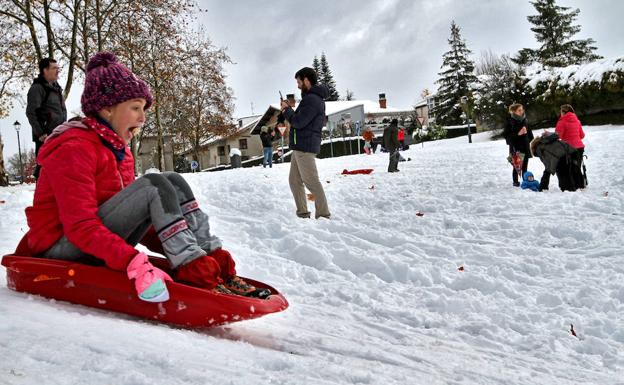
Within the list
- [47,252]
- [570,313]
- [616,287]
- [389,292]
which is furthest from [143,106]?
[616,287]

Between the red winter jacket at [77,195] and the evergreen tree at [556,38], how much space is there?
4788cm

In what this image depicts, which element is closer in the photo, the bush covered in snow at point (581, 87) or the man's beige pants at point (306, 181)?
the man's beige pants at point (306, 181)

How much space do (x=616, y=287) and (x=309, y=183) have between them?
3.69m

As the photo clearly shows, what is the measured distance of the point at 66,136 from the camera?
97.8 inches

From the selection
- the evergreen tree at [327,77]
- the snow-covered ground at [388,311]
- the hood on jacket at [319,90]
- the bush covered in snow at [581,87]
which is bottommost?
the snow-covered ground at [388,311]

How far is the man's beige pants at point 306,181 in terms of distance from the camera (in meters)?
6.43

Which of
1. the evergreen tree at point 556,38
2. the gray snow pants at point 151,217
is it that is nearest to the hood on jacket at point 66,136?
the gray snow pants at point 151,217

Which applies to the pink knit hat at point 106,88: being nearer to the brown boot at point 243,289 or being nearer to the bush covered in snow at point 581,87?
the brown boot at point 243,289

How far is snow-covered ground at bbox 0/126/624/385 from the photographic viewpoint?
196 centimetres

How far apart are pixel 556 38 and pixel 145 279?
164 feet

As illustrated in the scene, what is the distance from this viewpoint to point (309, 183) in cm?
645

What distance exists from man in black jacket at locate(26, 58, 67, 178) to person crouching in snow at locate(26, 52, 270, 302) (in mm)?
4711

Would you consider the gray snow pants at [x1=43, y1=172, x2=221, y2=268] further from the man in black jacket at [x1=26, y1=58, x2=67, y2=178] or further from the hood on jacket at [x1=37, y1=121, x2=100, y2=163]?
the man in black jacket at [x1=26, y1=58, x2=67, y2=178]

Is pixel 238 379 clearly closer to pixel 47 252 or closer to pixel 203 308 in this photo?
pixel 203 308
